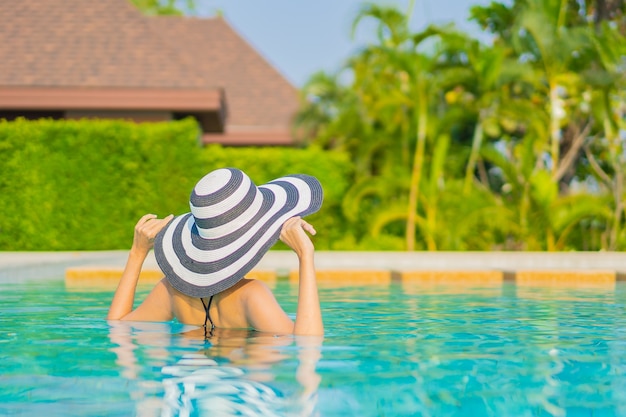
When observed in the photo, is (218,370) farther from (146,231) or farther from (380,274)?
(380,274)

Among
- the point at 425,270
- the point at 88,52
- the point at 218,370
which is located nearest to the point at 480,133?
the point at 425,270

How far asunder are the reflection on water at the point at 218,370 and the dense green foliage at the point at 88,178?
13.6 meters

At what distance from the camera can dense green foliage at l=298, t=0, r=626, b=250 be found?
19.8 m

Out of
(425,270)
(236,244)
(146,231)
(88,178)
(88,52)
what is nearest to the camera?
(236,244)

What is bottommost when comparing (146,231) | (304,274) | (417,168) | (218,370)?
(218,370)

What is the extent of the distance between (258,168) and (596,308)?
12.5 metres

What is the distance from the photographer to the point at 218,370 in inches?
215

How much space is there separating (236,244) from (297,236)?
14.8 inches

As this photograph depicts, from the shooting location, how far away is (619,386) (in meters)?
5.21

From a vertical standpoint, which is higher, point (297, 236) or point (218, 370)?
point (297, 236)

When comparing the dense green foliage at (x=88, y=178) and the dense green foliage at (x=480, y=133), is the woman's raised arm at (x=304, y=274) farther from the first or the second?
the dense green foliage at (x=88, y=178)

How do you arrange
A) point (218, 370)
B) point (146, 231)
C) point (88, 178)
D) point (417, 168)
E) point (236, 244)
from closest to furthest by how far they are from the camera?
point (218, 370), point (236, 244), point (146, 231), point (417, 168), point (88, 178)

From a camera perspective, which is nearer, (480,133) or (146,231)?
(146,231)

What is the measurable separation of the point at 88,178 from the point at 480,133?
825 centimetres
